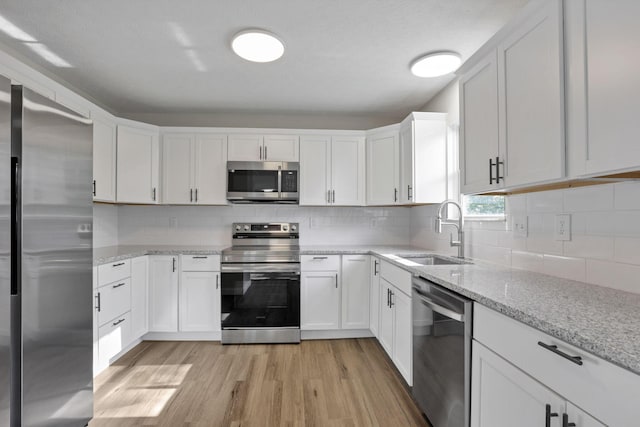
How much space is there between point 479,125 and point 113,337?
10.1 feet

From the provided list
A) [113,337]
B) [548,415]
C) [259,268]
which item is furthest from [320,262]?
[548,415]

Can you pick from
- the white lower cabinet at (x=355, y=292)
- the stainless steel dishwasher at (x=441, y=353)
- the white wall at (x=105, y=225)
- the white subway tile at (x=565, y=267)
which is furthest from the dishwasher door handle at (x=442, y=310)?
the white wall at (x=105, y=225)

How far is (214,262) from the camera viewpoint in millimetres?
2938

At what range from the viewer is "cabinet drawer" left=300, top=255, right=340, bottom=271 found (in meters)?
2.96

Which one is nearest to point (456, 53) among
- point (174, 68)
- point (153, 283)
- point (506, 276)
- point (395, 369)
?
point (506, 276)

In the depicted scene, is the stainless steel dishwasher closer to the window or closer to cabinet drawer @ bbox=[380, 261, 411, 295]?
cabinet drawer @ bbox=[380, 261, 411, 295]

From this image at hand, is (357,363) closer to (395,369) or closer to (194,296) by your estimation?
(395,369)

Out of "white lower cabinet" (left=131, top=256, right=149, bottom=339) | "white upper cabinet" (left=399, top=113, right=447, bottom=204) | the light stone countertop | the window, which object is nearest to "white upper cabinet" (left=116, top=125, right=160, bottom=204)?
"white lower cabinet" (left=131, top=256, right=149, bottom=339)

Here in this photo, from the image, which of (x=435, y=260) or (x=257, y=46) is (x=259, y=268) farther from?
(x=257, y=46)

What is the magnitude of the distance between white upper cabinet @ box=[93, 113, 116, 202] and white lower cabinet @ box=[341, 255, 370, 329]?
2.32 metres

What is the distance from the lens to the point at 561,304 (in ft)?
3.49

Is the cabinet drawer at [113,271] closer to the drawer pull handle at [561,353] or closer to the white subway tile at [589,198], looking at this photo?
the drawer pull handle at [561,353]

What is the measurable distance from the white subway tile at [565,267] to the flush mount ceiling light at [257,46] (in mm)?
2118

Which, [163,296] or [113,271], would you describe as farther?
[163,296]
